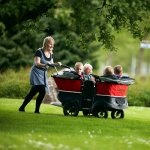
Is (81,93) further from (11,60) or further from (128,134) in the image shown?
(11,60)

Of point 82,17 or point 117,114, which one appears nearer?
point 82,17

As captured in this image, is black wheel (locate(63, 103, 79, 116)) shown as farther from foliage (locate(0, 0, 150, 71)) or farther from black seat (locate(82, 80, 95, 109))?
foliage (locate(0, 0, 150, 71))

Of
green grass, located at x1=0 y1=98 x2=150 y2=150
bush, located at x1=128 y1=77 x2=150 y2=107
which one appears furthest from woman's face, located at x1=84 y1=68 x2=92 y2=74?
bush, located at x1=128 y1=77 x2=150 y2=107

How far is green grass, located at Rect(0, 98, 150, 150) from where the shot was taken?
1314 cm

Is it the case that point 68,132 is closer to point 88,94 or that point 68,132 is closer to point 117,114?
point 88,94

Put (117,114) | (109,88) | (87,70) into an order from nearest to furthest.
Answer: (109,88)
(87,70)
(117,114)

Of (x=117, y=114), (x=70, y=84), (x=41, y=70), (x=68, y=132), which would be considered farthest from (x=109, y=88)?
(x=68, y=132)

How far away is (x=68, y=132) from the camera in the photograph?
15352 mm

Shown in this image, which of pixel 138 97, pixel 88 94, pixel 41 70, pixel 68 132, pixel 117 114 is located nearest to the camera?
pixel 68 132

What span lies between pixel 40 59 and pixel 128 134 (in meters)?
3.84

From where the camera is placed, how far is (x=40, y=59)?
61.6 ft

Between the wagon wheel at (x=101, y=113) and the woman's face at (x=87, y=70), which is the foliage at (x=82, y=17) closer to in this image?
the woman's face at (x=87, y=70)

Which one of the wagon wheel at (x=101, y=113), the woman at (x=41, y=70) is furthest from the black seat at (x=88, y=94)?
the woman at (x=41, y=70)

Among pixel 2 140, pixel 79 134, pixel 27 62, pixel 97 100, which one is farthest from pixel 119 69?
pixel 27 62
